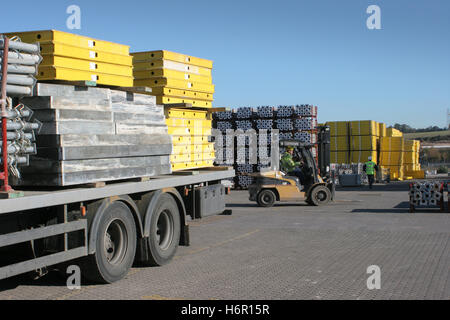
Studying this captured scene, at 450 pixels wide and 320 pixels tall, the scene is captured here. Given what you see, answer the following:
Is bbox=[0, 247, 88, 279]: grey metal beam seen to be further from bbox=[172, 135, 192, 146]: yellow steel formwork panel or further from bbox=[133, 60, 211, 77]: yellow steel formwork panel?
bbox=[133, 60, 211, 77]: yellow steel formwork panel

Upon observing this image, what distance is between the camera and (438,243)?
11.2 meters

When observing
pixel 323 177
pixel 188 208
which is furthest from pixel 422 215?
pixel 188 208

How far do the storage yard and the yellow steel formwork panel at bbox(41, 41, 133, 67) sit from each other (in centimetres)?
2

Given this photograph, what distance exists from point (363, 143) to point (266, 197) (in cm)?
1698

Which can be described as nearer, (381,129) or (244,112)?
(244,112)

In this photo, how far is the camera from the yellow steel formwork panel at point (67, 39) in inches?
313

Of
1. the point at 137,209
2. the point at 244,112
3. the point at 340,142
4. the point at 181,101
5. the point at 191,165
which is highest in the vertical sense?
the point at 244,112

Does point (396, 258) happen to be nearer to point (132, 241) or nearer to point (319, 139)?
point (132, 241)

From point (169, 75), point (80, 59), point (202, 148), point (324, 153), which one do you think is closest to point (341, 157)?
point (324, 153)

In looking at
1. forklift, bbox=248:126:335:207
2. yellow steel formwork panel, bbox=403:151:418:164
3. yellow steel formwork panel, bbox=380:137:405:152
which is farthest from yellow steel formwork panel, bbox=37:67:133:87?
yellow steel formwork panel, bbox=403:151:418:164

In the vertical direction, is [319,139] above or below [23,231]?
above

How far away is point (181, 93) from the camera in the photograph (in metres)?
11.7

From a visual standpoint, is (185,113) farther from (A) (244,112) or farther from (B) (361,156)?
(B) (361,156)
